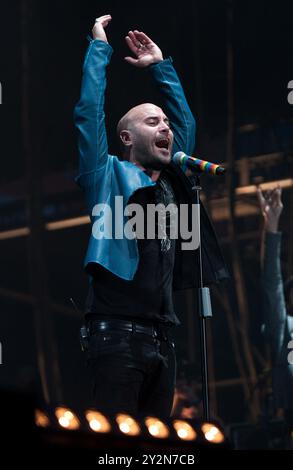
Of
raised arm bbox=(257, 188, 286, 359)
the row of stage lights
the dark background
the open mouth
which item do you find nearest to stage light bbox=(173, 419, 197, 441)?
the row of stage lights

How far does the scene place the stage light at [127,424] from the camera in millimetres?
2141

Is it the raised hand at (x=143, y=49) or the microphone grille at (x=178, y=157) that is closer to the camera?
the microphone grille at (x=178, y=157)

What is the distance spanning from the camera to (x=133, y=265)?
3.07m

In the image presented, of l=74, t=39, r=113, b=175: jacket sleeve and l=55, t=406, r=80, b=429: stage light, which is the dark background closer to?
l=74, t=39, r=113, b=175: jacket sleeve

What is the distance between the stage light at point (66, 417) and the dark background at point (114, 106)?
3.87 metres

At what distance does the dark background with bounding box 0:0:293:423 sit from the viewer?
6.10 metres

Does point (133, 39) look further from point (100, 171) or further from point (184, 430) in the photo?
point (184, 430)

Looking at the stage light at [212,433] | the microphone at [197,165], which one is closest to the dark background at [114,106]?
the microphone at [197,165]

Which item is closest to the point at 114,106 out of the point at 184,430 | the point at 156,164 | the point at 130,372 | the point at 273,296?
the point at 273,296

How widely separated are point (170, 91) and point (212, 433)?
1.69 meters

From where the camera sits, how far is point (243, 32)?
6.16 meters

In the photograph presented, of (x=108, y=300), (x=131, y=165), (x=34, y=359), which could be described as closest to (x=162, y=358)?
(x=108, y=300)

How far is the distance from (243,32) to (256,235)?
1.33 meters

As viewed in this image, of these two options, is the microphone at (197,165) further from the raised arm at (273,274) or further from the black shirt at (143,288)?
the raised arm at (273,274)
